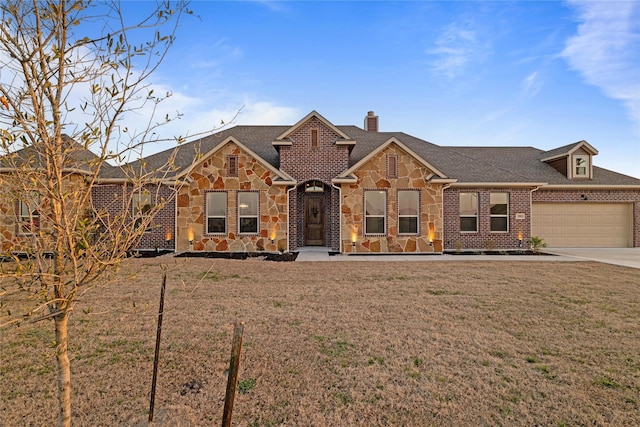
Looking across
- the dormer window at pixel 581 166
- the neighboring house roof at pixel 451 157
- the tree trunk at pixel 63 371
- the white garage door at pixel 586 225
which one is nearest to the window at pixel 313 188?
the neighboring house roof at pixel 451 157

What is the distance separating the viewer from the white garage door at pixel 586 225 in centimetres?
1527

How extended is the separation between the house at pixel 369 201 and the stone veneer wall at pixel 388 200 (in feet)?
0.14

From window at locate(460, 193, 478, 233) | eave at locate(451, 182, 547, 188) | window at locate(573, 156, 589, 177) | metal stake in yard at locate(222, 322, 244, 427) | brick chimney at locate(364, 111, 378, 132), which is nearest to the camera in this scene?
metal stake in yard at locate(222, 322, 244, 427)

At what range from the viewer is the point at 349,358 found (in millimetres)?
3801

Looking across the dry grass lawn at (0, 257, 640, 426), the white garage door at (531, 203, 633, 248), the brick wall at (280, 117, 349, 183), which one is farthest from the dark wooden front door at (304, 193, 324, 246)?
the white garage door at (531, 203, 633, 248)

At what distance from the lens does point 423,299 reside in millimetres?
6332

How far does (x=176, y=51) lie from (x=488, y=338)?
5205 mm

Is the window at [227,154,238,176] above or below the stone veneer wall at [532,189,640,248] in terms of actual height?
above

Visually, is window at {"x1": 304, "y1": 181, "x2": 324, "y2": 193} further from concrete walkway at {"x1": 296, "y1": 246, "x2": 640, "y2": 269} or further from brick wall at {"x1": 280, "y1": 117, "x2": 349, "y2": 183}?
concrete walkway at {"x1": 296, "y1": 246, "x2": 640, "y2": 269}

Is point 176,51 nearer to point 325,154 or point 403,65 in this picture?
point 325,154

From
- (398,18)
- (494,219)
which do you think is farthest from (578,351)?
(398,18)

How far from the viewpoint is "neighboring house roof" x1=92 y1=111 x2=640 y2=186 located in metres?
13.8

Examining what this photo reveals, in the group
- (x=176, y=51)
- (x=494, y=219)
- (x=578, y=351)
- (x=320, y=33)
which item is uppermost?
(x=320, y=33)

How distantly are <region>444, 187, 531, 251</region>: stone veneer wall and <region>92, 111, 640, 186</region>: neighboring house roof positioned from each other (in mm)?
513
